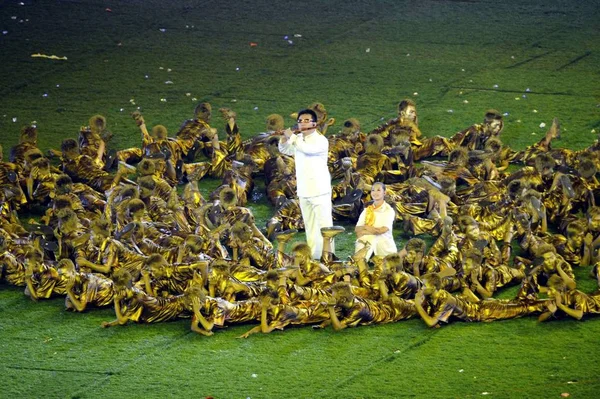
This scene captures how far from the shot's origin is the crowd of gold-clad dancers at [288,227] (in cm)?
1023

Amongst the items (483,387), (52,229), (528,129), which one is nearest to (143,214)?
(52,229)

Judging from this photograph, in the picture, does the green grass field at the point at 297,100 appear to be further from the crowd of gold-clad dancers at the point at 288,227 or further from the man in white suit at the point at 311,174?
the man in white suit at the point at 311,174

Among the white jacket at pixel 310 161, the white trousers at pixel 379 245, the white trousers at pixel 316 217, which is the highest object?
the white jacket at pixel 310 161

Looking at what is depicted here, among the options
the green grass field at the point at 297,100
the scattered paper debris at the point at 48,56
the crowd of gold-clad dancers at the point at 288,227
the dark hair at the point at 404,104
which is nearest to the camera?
the green grass field at the point at 297,100

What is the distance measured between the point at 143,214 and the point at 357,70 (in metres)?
5.67

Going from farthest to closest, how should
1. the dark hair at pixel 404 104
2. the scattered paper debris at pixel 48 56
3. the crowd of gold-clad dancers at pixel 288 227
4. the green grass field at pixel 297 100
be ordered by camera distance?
the scattered paper debris at pixel 48 56 → the dark hair at pixel 404 104 → the crowd of gold-clad dancers at pixel 288 227 → the green grass field at pixel 297 100

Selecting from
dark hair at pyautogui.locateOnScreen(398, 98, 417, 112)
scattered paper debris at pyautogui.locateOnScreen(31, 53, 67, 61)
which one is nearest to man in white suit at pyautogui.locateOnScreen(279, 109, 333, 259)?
dark hair at pyautogui.locateOnScreen(398, 98, 417, 112)

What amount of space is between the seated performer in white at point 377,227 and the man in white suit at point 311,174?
0.37 m

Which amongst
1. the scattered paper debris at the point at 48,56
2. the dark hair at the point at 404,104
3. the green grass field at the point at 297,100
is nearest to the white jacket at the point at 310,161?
the green grass field at the point at 297,100

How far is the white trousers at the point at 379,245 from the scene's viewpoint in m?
11.1

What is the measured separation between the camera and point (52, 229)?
37.4 ft

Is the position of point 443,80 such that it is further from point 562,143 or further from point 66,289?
point 66,289

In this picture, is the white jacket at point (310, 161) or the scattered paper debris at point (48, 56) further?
the scattered paper debris at point (48, 56)

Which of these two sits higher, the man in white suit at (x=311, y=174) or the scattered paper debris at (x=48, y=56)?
the scattered paper debris at (x=48, y=56)
